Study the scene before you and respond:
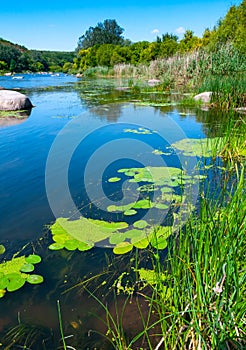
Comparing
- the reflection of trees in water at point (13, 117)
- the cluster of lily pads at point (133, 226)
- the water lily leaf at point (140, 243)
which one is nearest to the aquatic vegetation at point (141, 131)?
the cluster of lily pads at point (133, 226)

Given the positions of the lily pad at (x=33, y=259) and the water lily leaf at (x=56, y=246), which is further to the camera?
the water lily leaf at (x=56, y=246)

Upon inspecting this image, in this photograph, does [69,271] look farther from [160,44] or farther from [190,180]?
[160,44]

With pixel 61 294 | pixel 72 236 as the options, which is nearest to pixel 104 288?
pixel 61 294

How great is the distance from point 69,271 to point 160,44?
29668mm

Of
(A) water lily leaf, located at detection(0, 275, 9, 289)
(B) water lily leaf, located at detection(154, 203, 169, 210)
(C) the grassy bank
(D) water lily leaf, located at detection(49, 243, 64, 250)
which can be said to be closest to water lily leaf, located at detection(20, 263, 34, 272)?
(A) water lily leaf, located at detection(0, 275, 9, 289)

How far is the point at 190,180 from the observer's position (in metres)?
3.05

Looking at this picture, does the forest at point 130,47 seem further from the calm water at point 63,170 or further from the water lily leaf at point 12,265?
the water lily leaf at point 12,265

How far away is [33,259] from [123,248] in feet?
2.06

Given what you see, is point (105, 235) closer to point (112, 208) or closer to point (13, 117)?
point (112, 208)

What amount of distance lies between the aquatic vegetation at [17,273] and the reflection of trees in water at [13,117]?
16.2ft

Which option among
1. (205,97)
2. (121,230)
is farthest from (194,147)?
(205,97)

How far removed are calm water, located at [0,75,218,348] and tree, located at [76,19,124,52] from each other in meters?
53.2

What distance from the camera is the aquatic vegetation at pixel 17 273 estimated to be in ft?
5.32

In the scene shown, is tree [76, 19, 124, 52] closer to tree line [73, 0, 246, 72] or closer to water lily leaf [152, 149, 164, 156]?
tree line [73, 0, 246, 72]
